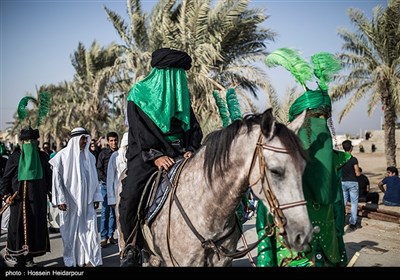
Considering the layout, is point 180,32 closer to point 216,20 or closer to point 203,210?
point 216,20

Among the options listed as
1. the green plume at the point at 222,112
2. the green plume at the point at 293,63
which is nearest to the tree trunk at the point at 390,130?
the green plume at the point at 222,112

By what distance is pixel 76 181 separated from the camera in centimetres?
634

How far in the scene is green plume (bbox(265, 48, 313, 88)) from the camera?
3885mm

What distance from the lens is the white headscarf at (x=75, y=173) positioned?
20.6ft

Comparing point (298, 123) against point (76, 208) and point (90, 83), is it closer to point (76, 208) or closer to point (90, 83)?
point (76, 208)

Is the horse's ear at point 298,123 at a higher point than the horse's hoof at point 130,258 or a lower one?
higher

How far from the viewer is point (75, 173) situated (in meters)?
6.37

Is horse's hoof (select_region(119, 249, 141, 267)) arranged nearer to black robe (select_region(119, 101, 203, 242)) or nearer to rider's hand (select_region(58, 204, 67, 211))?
black robe (select_region(119, 101, 203, 242))

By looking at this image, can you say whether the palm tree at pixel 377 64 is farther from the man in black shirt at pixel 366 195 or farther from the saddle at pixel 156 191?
the saddle at pixel 156 191

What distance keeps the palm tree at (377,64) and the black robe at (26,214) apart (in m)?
13.0

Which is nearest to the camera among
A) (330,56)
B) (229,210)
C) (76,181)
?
(229,210)

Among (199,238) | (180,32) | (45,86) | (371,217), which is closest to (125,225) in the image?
(199,238)

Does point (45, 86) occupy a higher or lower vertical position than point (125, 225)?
higher

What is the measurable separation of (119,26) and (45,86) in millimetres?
16616
